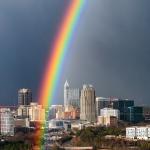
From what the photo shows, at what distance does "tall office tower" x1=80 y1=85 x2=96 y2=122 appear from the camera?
2069 inches

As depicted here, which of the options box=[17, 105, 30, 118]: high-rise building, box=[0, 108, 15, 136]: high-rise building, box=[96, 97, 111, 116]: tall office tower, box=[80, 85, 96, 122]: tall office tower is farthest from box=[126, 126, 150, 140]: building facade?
box=[96, 97, 111, 116]: tall office tower

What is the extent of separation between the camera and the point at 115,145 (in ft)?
86.6

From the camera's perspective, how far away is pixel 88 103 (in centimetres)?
5256

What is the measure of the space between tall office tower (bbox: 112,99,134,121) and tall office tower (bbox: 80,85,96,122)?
2.69 meters

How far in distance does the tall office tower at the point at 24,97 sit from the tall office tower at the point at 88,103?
6.49 meters

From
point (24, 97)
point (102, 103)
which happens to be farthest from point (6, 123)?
point (102, 103)

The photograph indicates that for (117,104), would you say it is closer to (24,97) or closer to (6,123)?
(24,97)

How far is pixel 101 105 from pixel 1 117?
18914 millimetres

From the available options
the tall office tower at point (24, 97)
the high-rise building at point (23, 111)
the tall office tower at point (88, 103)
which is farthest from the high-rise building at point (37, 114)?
the tall office tower at point (24, 97)

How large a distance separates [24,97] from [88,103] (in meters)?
8.38

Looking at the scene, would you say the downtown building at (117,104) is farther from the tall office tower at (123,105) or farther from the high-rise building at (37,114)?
the high-rise building at (37,114)

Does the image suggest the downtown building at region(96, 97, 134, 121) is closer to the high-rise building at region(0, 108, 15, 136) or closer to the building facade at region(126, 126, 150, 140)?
the high-rise building at region(0, 108, 15, 136)

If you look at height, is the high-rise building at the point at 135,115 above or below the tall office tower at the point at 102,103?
below

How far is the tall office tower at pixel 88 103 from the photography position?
172 feet
